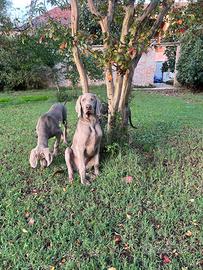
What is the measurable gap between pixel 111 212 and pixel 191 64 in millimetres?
12069

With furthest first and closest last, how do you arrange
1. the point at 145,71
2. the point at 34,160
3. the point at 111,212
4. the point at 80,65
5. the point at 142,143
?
the point at 145,71 → the point at 142,143 → the point at 80,65 → the point at 34,160 → the point at 111,212

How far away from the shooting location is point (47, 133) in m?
3.98

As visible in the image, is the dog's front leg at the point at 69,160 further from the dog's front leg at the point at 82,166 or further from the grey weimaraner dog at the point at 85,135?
the dog's front leg at the point at 82,166

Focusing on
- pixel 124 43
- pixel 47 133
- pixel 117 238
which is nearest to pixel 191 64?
pixel 124 43

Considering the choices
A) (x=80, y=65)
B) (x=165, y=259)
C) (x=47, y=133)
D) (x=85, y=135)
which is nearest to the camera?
(x=165, y=259)

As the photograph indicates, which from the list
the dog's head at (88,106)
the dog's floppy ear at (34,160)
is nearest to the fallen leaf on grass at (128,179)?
the dog's head at (88,106)

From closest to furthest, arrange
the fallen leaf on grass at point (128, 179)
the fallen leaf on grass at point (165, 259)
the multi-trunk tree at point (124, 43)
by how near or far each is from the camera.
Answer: the fallen leaf on grass at point (165, 259) → the fallen leaf on grass at point (128, 179) → the multi-trunk tree at point (124, 43)

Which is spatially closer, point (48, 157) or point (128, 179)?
point (128, 179)

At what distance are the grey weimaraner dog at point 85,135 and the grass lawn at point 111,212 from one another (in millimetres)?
208

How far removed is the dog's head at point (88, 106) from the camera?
11.0ft

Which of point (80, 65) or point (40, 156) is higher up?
point (80, 65)

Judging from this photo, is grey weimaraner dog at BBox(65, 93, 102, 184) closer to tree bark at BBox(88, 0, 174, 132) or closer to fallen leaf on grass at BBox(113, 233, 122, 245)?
tree bark at BBox(88, 0, 174, 132)

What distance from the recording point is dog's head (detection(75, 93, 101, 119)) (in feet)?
11.0

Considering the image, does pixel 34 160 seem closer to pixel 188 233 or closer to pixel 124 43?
pixel 124 43
